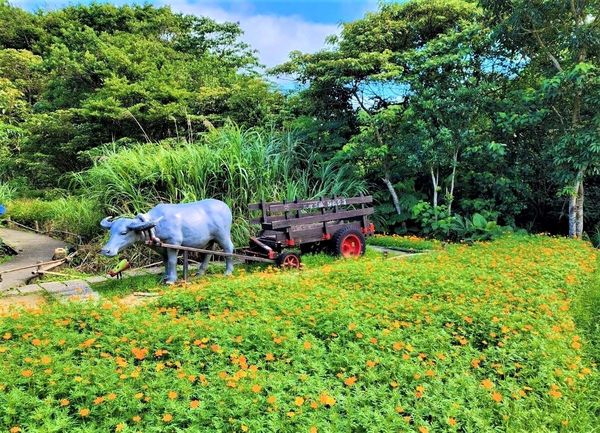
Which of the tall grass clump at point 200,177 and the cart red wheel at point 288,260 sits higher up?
the tall grass clump at point 200,177

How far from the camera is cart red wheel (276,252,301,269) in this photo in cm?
593

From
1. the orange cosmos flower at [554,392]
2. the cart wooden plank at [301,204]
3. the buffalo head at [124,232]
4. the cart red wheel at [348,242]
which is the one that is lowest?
the orange cosmos flower at [554,392]

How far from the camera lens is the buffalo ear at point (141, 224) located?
16.2 feet

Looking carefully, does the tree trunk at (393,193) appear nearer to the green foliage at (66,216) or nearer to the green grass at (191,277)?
the green grass at (191,277)

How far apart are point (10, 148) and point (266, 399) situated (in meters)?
18.7

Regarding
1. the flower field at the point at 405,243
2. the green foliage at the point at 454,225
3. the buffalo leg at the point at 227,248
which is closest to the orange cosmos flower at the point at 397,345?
the buffalo leg at the point at 227,248

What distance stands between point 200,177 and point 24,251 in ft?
11.8

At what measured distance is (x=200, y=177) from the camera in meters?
7.23

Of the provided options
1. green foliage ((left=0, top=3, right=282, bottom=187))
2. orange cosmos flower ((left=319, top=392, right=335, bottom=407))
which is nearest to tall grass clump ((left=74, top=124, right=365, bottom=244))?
green foliage ((left=0, top=3, right=282, bottom=187))

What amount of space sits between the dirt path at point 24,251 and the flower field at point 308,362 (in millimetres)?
2320

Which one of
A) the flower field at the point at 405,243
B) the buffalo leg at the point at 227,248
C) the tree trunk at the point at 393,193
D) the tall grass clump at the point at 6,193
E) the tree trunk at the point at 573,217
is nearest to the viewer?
the buffalo leg at the point at 227,248

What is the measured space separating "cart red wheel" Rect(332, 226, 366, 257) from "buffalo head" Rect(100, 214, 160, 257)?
2.63 meters

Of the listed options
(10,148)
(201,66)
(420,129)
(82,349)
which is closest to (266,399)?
(82,349)

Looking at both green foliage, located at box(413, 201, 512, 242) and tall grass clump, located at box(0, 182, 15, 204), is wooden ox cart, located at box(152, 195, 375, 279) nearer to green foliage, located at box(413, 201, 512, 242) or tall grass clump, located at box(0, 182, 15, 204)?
green foliage, located at box(413, 201, 512, 242)
